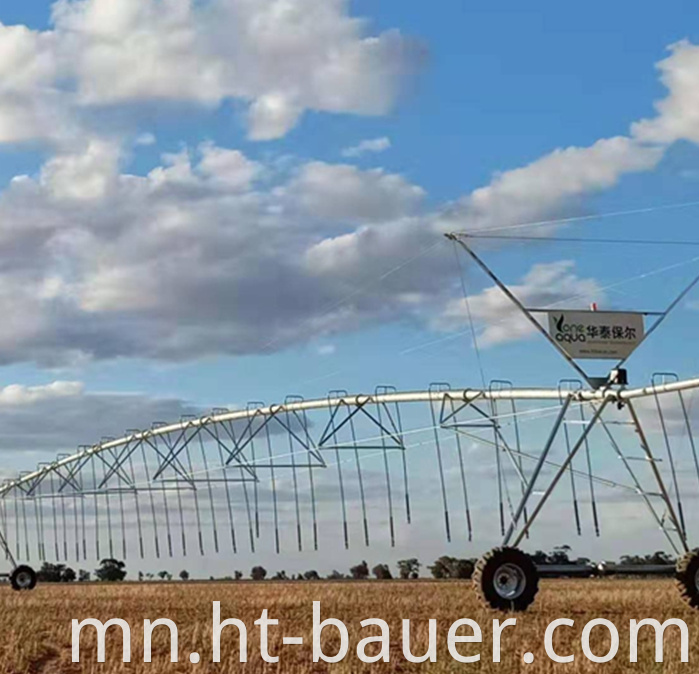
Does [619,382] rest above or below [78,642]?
above

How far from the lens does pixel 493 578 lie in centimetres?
3434

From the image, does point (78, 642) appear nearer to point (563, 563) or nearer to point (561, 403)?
point (563, 563)

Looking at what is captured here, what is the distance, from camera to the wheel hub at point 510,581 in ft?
113

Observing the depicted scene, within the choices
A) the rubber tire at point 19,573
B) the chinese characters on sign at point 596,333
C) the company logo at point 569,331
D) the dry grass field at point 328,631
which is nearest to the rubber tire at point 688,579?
the dry grass field at point 328,631

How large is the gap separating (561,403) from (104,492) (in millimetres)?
34428

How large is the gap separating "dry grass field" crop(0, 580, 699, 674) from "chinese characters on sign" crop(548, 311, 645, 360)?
6.55m

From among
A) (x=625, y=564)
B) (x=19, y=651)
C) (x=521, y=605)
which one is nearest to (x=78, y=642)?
(x=19, y=651)

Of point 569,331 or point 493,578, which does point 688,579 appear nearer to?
point 493,578

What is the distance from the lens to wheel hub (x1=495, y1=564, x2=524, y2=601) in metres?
34.3

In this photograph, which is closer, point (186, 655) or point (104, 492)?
point (186, 655)

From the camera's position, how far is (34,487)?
7962 cm

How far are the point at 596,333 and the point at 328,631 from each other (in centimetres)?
1216

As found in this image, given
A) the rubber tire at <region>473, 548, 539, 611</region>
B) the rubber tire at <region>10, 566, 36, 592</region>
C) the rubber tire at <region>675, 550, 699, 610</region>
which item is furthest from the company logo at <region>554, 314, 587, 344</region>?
the rubber tire at <region>10, 566, 36, 592</region>

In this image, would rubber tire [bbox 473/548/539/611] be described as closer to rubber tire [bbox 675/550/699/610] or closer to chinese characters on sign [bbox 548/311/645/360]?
rubber tire [bbox 675/550/699/610]
